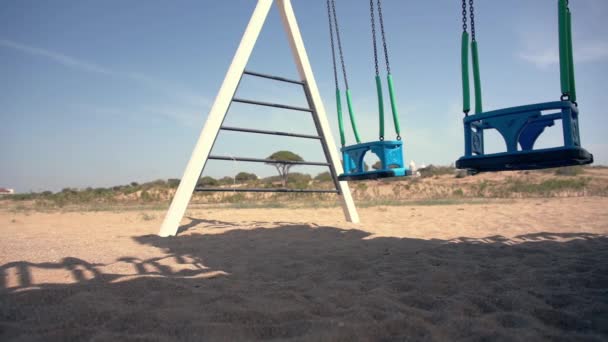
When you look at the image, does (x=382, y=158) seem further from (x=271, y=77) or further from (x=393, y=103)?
(x=271, y=77)

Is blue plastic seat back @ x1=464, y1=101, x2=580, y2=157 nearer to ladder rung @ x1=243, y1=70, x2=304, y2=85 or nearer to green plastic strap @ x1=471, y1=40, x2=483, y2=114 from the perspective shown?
green plastic strap @ x1=471, y1=40, x2=483, y2=114

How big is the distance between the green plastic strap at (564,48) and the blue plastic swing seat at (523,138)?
4.6 inches

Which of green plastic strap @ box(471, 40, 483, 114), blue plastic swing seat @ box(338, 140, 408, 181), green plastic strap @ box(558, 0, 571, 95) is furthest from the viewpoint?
blue plastic swing seat @ box(338, 140, 408, 181)

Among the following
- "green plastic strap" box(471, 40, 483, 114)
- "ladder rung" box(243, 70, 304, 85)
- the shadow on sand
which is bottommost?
the shadow on sand

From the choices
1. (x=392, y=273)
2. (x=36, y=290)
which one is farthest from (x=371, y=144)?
(x=36, y=290)

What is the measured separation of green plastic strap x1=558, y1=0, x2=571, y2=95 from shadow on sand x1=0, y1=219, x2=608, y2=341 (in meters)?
1.19

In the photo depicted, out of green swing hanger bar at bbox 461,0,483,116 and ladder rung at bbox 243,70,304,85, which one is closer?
green swing hanger bar at bbox 461,0,483,116

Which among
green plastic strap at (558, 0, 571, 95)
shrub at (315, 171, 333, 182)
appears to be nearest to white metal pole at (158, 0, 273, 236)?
green plastic strap at (558, 0, 571, 95)

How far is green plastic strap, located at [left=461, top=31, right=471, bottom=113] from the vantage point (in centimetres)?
244

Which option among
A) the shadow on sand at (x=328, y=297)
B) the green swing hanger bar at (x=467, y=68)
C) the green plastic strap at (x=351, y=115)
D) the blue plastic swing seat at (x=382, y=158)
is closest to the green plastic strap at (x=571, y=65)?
the green swing hanger bar at (x=467, y=68)

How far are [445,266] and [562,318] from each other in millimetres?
1088

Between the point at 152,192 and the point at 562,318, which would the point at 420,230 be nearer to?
the point at 562,318

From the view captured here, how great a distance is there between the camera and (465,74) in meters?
2.48

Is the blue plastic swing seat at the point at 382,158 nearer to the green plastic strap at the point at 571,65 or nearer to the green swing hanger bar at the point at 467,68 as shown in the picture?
the green swing hanger bar at the point at 467,68
